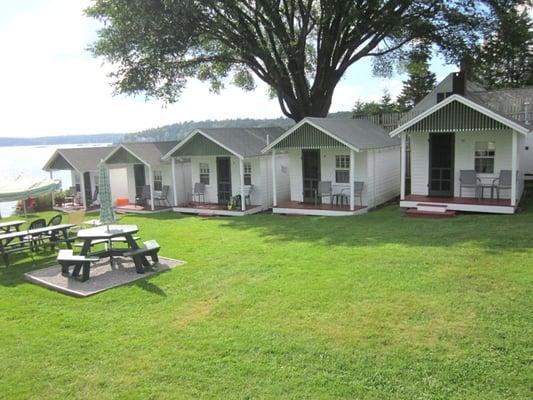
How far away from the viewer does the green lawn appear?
5.55m

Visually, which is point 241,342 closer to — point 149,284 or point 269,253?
point 149,284

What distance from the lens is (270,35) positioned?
1017 inches

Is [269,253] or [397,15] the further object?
[397,15]

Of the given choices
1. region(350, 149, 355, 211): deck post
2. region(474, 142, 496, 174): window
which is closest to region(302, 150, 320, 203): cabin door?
region(350, 149, 355, 211): deck post

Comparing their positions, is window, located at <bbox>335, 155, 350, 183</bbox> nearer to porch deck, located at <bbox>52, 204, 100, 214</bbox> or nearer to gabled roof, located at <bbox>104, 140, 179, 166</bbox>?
gabled roof, located at <bbox>104, 140, 179, 166</bbox>

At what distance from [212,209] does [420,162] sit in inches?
352

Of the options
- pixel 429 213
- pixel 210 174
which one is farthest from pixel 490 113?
pixel 210 174

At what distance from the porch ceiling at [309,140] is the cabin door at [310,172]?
3.44 ft

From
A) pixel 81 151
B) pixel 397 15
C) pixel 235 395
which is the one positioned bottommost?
pixel 235 395

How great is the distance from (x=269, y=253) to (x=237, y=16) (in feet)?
55.2

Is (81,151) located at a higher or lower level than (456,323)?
higher

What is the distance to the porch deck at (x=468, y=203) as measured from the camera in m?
15.3

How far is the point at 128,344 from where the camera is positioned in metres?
6.82

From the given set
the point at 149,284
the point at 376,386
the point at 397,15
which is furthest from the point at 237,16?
the point at 376,386
